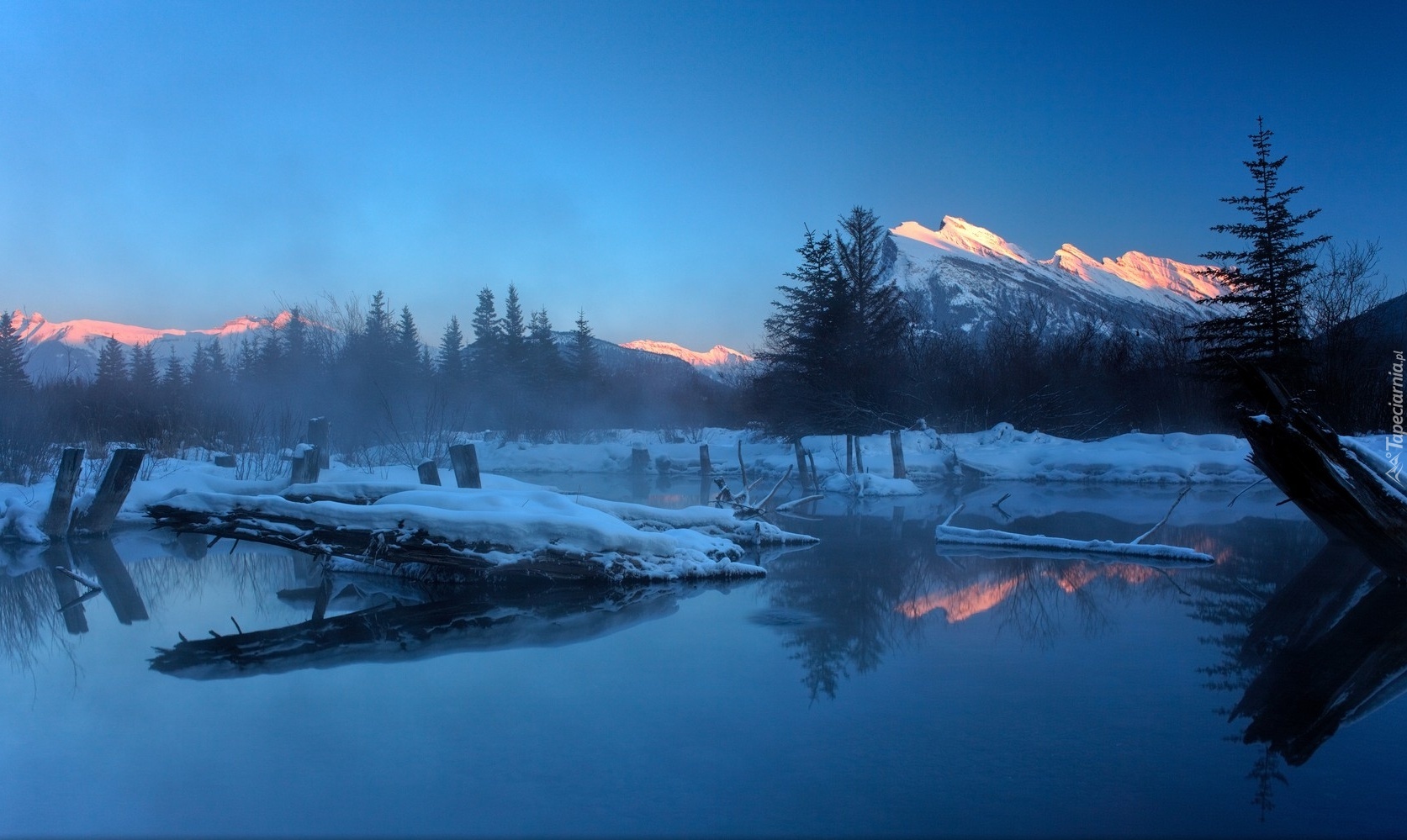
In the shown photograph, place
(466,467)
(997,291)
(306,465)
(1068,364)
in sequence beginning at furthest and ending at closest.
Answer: (997,291) < (1068,364) < (306,465) < (466,467)

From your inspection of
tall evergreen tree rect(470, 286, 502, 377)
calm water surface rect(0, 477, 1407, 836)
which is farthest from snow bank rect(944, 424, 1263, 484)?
tall evergreen tree rect(470, 286, 502, 377)

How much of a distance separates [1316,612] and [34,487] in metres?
17.3

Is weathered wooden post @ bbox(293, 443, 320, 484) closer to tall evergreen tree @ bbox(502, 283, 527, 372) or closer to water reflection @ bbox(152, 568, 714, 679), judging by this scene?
water reflection @ bbox(152, 568, 714, 679)

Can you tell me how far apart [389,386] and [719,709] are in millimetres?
43969

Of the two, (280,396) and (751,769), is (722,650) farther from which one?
(280,396)

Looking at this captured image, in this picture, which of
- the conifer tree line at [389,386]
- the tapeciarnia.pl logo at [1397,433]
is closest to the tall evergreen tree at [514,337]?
the conifer tree line at [389,386]

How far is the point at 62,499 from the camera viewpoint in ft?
36.8

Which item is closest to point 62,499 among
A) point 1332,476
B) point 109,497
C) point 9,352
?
point 109,497

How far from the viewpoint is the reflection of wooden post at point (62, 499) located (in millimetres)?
10984

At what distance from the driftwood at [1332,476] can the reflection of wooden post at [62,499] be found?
14.6 meters

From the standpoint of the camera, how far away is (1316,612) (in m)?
6.68

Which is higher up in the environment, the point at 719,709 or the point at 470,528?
the point at 470,528

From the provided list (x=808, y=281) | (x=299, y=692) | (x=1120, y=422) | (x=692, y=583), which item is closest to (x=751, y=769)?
(x=299, y=692)

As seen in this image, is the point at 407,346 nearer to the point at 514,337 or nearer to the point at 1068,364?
the point at 514,337
